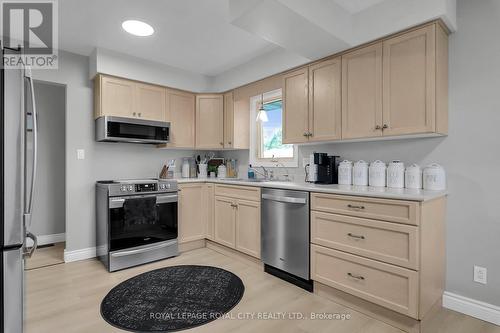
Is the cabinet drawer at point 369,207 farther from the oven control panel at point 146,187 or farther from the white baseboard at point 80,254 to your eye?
the white baseboard at point 80,254

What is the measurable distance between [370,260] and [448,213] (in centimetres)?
81

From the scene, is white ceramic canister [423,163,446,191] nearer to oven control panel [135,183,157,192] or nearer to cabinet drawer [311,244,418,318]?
cabinet drawer [311,244,418,318]

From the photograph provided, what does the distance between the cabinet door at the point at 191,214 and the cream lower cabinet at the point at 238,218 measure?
9.5 inches

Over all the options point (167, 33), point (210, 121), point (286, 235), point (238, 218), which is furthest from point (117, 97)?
point (286, 235)

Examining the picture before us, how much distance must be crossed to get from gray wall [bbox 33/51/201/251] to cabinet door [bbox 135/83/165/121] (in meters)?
0.57

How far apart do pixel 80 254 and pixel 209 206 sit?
1631 mm

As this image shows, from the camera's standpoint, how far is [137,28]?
2.67 m

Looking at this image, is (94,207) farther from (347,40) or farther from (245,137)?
(347,40)

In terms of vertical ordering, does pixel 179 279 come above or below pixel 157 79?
below

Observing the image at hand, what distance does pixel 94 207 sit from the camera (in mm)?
3371

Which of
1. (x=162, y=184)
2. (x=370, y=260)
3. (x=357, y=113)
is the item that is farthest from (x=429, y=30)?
(x=162, y=184)

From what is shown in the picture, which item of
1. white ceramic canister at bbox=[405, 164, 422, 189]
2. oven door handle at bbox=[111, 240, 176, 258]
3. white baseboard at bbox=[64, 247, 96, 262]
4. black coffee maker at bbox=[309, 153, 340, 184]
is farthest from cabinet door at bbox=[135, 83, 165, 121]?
white ceramic canister at bbox=[405, 164, 422, 189]

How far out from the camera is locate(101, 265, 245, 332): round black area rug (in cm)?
194

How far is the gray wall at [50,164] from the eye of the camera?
152 inches
